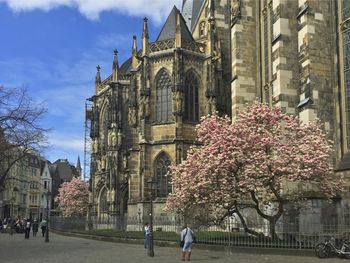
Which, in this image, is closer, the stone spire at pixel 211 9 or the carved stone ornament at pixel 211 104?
the carved stone ornament at pixel 211 104

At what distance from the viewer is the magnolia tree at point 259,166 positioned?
21438mm

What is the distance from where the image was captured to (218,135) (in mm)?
23344

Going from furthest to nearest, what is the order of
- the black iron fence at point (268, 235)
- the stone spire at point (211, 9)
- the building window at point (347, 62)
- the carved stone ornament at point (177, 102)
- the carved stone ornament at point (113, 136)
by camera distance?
the carved stone ornament at point (113, 136) < the stone spire at point (211, 9) < the carved stone ornament at point (177, 102) < the building window at point (347, 62) < the black iron fence at point (268, 235)

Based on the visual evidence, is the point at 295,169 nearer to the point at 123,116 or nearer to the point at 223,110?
the point at 223,110

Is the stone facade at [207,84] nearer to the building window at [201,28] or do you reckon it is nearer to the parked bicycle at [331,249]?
the building window at [201,28]

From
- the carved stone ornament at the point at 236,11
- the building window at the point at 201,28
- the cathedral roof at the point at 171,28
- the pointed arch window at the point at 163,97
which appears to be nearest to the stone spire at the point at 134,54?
the cathedral roof at the point at 171,28

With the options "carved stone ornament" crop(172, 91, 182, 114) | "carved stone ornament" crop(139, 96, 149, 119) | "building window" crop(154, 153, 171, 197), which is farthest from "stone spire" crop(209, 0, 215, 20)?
"building window" crop(154, 153, 171, 197)

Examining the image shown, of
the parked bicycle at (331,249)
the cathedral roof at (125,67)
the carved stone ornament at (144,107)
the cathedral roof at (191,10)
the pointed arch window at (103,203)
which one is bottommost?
the parked bicycle at (331,249)

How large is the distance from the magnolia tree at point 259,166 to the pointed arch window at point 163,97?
1658cm

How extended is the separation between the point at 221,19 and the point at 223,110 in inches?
351

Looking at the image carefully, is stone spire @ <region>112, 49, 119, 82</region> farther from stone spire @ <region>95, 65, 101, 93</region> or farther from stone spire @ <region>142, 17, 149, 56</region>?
stone spire @ <region>142, 17, 149, 56</region>

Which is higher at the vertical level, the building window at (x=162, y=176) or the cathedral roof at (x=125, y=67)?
the cathedral roof at (x=125, y=67)

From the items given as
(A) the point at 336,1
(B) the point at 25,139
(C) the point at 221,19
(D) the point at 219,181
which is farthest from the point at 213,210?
(C) the point at 221,19

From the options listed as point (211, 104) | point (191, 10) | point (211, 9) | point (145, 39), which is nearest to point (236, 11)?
point (211, 104)
